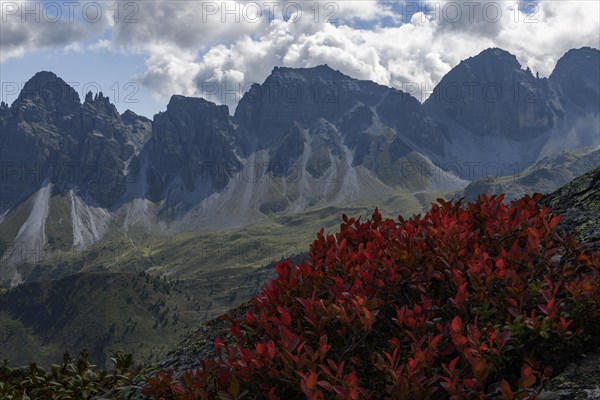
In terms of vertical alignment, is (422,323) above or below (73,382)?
above

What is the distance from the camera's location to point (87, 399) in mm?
6680

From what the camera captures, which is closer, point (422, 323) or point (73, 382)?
point (422, 323)

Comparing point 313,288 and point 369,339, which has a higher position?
point 313,288

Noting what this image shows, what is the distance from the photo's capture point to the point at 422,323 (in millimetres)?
4891

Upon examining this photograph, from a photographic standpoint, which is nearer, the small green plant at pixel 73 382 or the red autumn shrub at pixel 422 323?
the red autumn shrub at pixel 422 323

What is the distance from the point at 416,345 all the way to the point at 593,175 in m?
6.99

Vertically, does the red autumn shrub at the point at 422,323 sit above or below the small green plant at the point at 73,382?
above

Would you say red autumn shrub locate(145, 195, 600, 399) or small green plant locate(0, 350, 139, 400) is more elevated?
red autumn shrub locate(145, 195, 600, 399)

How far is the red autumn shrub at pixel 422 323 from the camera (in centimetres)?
436

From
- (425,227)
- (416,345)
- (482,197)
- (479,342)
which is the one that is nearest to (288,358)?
(416,345)

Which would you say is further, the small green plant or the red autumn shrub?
the small green plant

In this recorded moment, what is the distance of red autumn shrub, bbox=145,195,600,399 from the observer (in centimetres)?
436

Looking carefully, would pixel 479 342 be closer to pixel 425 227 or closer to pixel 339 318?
pixel 339 318

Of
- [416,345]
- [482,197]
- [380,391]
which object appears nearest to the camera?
[416,345]
